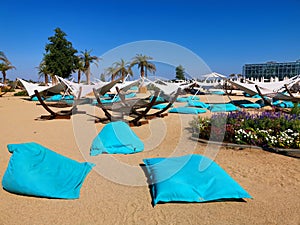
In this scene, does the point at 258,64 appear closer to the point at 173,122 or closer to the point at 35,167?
the point at 173,122

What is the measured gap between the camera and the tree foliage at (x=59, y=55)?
21.1 metres

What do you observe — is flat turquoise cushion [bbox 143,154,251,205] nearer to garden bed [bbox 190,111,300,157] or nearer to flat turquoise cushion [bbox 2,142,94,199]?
flat turquoise cushion [bbox 2,142,94,199]

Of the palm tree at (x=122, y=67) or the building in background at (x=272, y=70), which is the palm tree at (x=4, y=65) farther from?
the building in background at (x=272, y=70)

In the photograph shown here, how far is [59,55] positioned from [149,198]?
2043cm

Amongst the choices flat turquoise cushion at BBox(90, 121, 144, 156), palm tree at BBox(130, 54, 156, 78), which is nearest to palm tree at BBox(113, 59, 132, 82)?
palm tree at BBox(130, 54, 156, 78)

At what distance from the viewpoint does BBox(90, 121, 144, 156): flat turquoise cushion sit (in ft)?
15.8

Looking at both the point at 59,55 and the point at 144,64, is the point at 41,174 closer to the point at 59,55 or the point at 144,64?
the point at 144,64

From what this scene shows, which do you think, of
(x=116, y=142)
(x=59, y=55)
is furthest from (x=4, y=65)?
(x=116, y=142)

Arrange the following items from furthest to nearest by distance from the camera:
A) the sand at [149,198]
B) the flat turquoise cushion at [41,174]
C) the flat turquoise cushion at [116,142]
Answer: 1. the flat turquoise cushion at [116,142]
2. the flat turquoise cushion at [41,174]
3. the sand at [149,198]

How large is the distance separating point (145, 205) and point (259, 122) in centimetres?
375

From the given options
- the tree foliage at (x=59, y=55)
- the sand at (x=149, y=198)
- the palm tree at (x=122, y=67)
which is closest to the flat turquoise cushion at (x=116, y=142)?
the sand at (x=149, y=198)

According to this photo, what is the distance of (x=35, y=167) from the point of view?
343 cm

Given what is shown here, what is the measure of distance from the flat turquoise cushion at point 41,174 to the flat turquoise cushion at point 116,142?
902 millimetres

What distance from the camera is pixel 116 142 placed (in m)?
4.93
